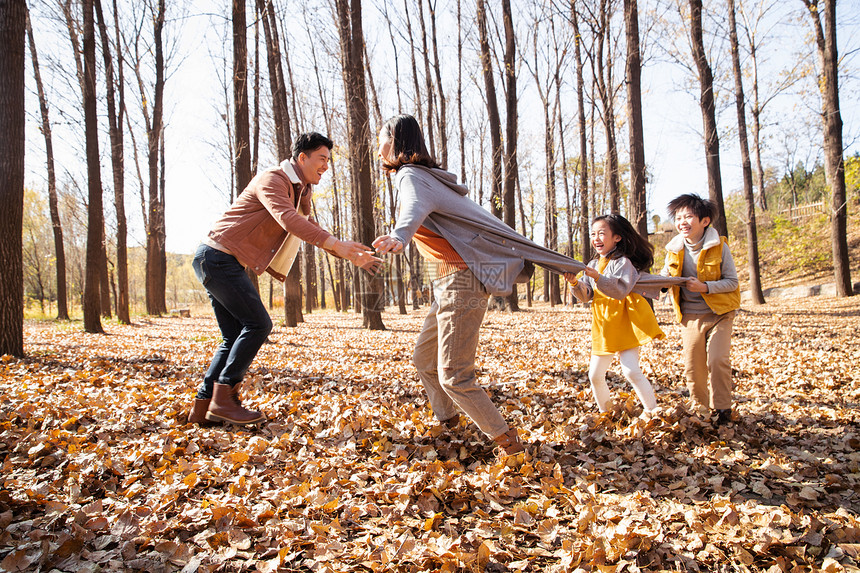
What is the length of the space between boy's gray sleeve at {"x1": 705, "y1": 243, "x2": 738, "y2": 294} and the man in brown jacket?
8.61 feet

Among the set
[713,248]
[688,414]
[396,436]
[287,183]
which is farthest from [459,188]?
[688,414]

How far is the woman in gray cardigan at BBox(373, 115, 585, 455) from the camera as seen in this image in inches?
111

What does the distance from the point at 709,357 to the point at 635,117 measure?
316 inches

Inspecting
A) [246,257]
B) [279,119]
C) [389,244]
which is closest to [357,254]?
[389,244]

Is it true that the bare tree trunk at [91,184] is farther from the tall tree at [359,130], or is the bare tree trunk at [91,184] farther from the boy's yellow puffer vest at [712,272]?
the boy's yellow puffer vest at [712,272]

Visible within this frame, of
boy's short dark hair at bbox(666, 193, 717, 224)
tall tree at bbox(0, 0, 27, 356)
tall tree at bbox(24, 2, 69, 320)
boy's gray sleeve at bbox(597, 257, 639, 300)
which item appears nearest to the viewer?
boy's gray sleeve at bbox(597, 257, 639, 300)

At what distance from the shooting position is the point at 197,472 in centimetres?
281

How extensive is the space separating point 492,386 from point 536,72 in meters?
20.4

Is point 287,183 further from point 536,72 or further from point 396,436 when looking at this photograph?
point 536,72

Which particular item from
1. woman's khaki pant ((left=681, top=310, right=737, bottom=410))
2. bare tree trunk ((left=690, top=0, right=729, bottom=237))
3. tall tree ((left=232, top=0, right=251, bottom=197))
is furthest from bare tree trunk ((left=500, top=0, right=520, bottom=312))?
woman's khaki pant ((left=681, top=310, right=737, bottom=410))

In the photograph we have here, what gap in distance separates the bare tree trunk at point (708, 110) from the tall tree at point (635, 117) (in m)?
2.84

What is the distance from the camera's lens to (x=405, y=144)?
115 inches

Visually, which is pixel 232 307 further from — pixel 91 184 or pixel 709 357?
pixel 91 184

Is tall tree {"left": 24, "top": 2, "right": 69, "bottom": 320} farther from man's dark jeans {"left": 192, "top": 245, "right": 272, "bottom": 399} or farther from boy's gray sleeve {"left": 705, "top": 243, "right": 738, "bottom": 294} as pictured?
boy's gray sleeve {"left": 705, "top": 243, "right": 738, "bottom": 294}
